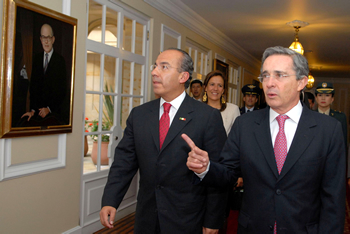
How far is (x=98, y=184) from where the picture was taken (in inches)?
143

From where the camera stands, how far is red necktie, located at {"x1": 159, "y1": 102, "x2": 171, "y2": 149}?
1.80m

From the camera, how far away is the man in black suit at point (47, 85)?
259 cm

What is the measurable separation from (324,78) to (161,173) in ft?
53.7

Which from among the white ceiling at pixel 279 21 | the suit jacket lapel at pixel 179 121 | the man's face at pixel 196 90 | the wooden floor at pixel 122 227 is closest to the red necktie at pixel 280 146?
the suit jacket lapel at pixel 179 121

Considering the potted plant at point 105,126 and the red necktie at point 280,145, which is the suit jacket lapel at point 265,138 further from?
the potted plant at point 105,126

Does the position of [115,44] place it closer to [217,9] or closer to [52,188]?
[52,188]

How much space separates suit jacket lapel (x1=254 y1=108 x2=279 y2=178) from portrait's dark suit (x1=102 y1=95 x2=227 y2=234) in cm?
34

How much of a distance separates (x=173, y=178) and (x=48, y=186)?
1.63 metres

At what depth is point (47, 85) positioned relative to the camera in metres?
2.72

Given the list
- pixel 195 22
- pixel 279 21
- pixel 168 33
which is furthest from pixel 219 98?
pixel 279 21

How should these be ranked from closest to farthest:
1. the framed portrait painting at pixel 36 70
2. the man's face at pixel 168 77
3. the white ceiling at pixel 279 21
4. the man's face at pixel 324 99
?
the man's face at pixel 168 77, the framed portrait painting at pixel 36 70, the man's face at pixel 324 99, the white ceiling at pixel 279 21

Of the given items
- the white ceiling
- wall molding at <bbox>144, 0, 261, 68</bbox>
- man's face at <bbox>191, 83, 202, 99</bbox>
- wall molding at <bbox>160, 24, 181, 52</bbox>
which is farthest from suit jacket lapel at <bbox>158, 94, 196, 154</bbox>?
the white ceiling

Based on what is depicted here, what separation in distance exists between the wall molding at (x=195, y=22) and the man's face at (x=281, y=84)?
3214mm

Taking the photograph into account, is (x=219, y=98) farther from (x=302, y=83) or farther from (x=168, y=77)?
(x=302, y=83)
